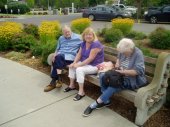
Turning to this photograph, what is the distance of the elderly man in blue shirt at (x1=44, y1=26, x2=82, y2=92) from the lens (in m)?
5.57

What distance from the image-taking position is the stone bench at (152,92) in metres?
3.98

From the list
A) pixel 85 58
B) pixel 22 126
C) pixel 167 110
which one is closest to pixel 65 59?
pixel 85 58

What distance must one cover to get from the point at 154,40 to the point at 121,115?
4661mm

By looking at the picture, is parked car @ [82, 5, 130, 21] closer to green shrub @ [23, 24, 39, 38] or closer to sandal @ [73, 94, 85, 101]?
green shrub @ [23, 24, 39, 38]

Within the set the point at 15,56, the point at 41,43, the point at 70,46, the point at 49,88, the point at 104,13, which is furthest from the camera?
the point at 104,13

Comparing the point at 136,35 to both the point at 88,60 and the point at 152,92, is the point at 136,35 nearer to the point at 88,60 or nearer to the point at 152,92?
the point at 88,60

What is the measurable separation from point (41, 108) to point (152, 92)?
200 centimetres

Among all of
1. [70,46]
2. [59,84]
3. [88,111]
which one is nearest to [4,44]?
[70,46]

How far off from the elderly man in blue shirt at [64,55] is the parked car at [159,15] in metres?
18.4

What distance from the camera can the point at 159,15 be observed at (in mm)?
22938

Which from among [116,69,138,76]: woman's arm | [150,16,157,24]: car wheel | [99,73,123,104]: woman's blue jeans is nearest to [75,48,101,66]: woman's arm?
[99,73,123,104]: woman's blue jeans

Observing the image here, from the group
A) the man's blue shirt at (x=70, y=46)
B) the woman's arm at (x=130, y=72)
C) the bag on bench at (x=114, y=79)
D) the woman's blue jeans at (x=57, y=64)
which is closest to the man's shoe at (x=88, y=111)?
the bag on bench at (x=114, y=79)

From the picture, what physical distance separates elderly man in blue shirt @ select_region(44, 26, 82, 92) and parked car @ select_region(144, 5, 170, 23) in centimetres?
1839

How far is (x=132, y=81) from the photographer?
4352 millimetres
